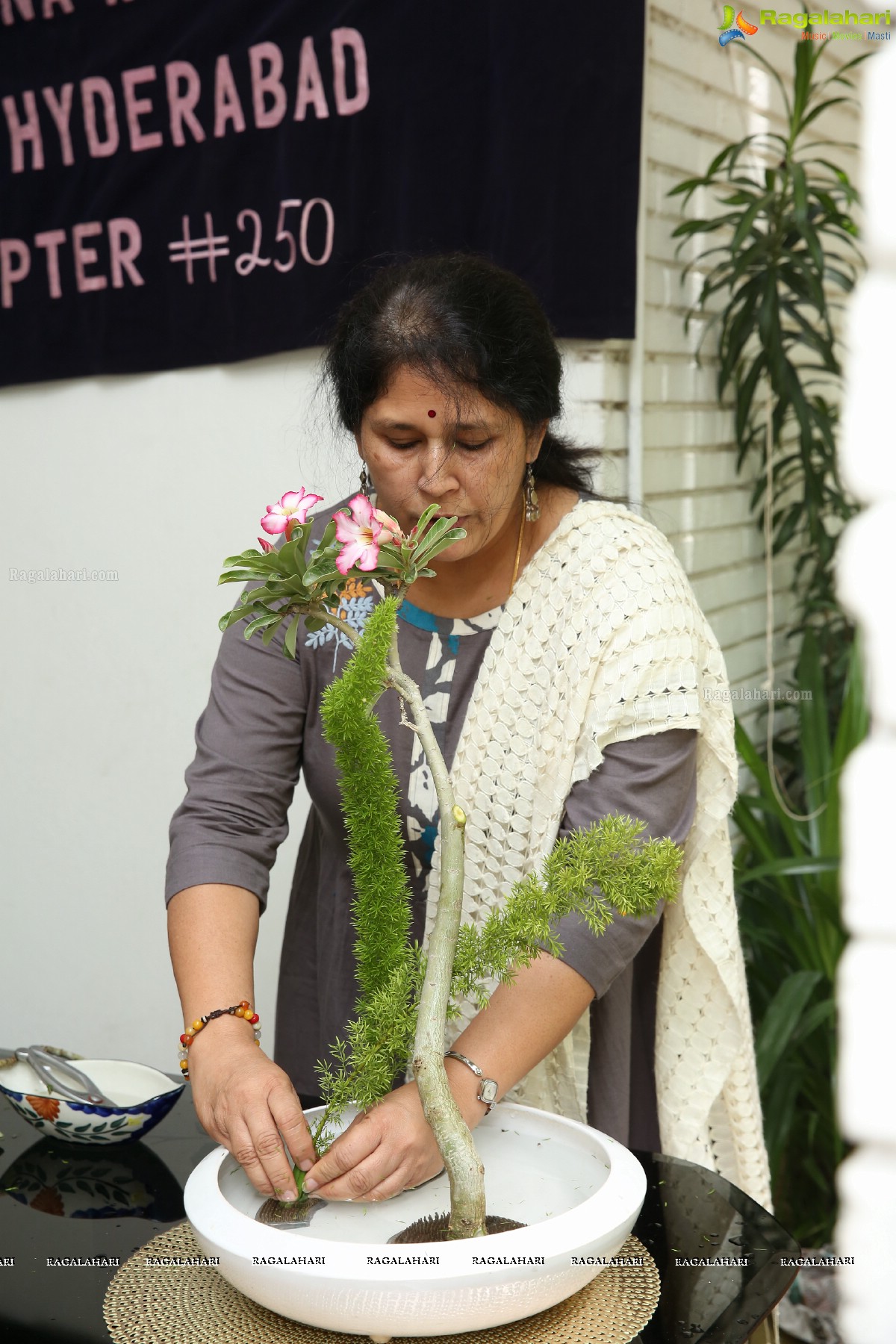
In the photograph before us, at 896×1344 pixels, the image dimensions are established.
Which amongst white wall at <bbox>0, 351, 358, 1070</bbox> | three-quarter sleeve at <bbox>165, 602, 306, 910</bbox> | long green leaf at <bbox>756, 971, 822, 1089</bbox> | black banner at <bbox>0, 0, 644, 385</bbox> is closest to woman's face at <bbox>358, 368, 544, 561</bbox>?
three-quarter sleeve at <bbox>165, 602, 306, 910</bbox>

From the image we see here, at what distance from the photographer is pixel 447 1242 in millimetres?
848

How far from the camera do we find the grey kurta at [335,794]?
Answer: 4.27 feet

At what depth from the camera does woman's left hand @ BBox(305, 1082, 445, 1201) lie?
98cm

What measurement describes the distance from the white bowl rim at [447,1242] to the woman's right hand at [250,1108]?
64 mm

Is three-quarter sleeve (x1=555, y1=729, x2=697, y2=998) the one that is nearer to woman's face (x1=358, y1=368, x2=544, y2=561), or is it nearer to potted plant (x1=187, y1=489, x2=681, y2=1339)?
potted plant (x1=187, y1=489, x2=681, y2=1339)

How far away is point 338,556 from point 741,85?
245 cm

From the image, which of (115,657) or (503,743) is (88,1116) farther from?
(115,657)

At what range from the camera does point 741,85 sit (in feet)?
9.48

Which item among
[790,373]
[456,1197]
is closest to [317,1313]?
[456,1197]

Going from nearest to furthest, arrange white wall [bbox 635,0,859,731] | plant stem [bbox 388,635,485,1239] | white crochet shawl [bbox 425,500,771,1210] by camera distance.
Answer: plant stem [bbox 388,635,485,1239] → white crochet shawl [bbox 425,500,771,1210] → white wall [bbox 635,0,859,731]

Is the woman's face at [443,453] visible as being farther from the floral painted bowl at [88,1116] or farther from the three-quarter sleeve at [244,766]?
the floral painted bowl at [88,1116]

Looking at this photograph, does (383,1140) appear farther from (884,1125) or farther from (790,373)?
(790,373)

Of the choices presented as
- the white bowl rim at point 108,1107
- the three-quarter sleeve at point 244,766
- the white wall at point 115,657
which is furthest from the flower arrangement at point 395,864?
the white wall at point 115,657

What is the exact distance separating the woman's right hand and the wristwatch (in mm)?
143
